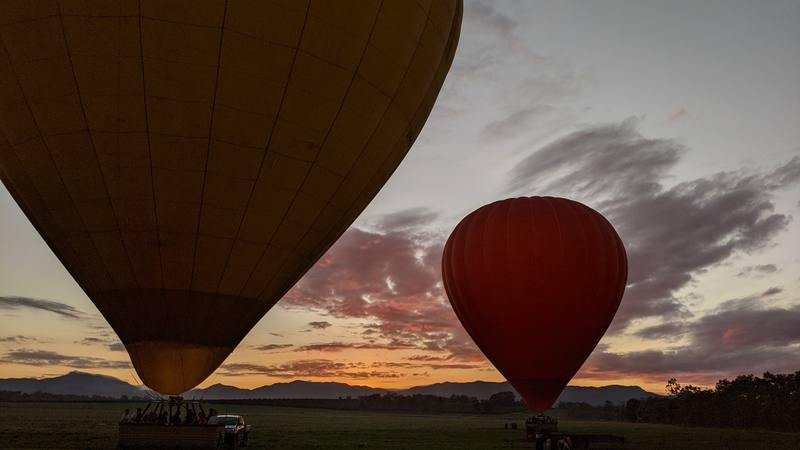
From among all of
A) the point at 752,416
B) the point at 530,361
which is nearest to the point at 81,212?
the point at 530,361

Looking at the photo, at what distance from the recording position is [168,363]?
1234 cm

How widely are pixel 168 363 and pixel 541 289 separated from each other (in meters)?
19.4

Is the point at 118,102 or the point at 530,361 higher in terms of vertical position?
the point at 118,102

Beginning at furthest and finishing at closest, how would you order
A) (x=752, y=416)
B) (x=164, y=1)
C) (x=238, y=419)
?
(x=752, y=416), (x=238, y=419), (x=164, y=1)

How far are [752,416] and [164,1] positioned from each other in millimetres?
74741

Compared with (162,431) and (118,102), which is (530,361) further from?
(118,102)

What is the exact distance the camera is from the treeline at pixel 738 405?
65.9 meters

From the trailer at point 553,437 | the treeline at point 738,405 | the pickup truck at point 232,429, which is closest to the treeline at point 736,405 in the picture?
the treeline at point 738,405

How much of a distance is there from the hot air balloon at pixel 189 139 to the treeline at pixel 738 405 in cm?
6466

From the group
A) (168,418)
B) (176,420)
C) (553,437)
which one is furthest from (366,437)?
(176,420)

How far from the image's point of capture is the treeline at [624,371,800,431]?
216ft

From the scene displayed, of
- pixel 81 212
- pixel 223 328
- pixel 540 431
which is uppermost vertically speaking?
pixel 81 212

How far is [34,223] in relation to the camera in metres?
12.9

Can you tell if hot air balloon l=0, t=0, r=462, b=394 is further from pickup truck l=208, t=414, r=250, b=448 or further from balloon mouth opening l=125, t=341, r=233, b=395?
pickup truck l=208, t=414, r=250, b=448
